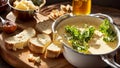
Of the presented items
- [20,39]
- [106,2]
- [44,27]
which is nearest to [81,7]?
[44,27]

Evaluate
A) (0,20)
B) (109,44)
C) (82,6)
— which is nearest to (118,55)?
(109,44)

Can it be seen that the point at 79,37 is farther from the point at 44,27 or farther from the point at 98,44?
the point at 44,27

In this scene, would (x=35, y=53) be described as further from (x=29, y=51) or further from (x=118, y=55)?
(x=118, y=55)

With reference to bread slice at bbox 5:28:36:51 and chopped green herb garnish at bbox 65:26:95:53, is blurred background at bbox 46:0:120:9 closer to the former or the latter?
bread slice at bbox 5:28:36:51

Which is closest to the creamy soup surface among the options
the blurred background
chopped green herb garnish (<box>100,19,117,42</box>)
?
chopped green herb garnish (<box>100,19,117,42</box>)

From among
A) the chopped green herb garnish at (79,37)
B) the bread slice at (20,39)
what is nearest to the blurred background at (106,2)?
the bread slice at (20,39)

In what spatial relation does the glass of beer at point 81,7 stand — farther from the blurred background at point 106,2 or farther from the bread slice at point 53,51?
the blurred background at point 106,2
